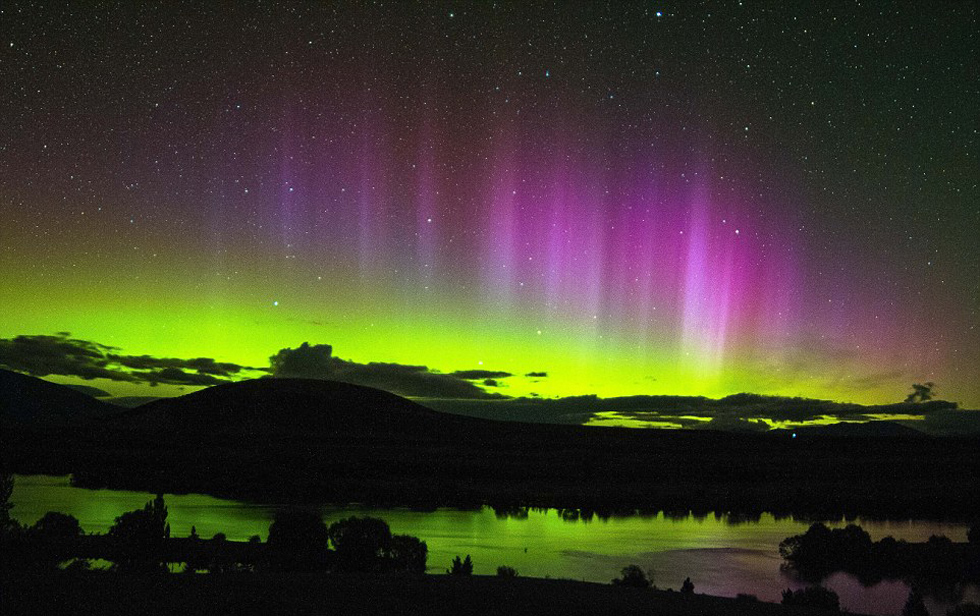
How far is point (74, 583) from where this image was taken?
46.0 feet

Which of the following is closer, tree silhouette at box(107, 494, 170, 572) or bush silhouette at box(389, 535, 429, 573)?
tree silhouette at box(107, 494, 170, 572)

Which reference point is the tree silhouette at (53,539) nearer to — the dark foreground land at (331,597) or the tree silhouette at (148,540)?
the tree silhouette at (148,540)

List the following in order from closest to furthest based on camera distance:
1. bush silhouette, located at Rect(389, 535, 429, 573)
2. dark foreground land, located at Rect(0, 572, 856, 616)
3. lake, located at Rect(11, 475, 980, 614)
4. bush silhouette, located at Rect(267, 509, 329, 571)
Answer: dark foreground land, located at Rect(0, 572, 856, 616) < bush silhouette, located at Rect(389, 535, 429, 573) < bush silhouette, located at Rect(267, 509, 329, 571) < lake, located at Rect(11, 475, 980, 614)

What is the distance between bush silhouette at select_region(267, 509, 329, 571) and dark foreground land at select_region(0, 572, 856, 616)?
11295 millimetres

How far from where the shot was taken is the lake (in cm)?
3105

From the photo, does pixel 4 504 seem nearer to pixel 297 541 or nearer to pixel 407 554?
pixel 297 541

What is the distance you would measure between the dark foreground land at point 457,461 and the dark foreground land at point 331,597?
136 ft

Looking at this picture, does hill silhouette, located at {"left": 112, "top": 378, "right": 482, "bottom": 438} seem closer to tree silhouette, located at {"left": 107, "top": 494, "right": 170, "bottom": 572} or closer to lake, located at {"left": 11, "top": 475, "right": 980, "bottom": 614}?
lake, located at {"left": 11, "top": 475, "right": 980, "bottom": 614}

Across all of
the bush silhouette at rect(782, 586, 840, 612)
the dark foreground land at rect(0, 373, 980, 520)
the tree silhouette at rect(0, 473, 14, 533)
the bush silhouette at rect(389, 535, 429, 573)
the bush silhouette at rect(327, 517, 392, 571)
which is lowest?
the dark foreground land at rect(0, 373, 980, 520)

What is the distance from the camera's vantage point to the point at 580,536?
1690 inches

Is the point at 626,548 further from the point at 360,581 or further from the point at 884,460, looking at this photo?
Answer: the point at 884,460

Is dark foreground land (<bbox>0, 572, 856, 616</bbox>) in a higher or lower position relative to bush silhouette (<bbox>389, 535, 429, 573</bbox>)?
higher

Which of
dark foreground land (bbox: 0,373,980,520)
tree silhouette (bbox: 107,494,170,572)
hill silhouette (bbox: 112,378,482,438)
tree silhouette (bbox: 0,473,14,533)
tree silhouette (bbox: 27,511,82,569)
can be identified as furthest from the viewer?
hill silhouette (bbox: 112,378,482,438)

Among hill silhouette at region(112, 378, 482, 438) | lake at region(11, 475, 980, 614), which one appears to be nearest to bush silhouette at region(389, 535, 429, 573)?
lake at region(11, 475, 980, 614)
